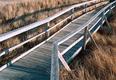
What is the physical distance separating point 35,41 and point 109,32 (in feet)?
10.5

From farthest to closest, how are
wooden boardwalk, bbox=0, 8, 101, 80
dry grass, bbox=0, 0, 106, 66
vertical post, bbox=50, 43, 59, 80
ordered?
1. dry grass, bbox=0, 0, 106, 66
2. wooden boardwalk, bbox=0, 8, 101, 80
3. vertical post, bbox=50, 43, 59, 80

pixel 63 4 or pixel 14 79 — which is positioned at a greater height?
pixel 14 79

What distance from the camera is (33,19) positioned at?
1516 cm

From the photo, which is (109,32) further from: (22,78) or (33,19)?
(22,78)

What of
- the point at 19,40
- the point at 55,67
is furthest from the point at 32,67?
the point at 19,40

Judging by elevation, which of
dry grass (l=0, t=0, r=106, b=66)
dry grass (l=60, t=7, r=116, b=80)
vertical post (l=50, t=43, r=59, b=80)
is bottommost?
dry grass (l=0, t=0, r=106, b=66)

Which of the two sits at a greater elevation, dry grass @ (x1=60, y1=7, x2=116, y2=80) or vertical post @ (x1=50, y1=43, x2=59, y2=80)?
vertical post @ (x1=50, y1=43, x2=59, y2=80)

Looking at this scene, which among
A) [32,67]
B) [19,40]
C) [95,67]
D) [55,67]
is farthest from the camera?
[19,40]

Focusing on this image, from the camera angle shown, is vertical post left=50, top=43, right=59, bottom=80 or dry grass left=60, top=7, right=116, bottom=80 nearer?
vertical post left=50, top=43, right=59, bottom=80

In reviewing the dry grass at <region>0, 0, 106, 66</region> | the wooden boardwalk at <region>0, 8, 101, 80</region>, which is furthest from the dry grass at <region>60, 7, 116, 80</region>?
the dry grass at <region>0, 0, 106, 66</region>

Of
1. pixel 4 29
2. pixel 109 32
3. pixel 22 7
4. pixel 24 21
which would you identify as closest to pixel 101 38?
pixel 109 32

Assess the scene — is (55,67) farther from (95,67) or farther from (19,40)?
(19,40)

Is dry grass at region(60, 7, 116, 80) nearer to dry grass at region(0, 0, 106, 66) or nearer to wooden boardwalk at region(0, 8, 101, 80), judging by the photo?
wooden boardwalk at region(0, 8, 101, 80)

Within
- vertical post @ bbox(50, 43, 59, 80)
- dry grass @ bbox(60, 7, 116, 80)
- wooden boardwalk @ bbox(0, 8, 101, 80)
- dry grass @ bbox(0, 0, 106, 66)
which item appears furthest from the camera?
dry grass @ bbox(0, 0, 106, 66)
